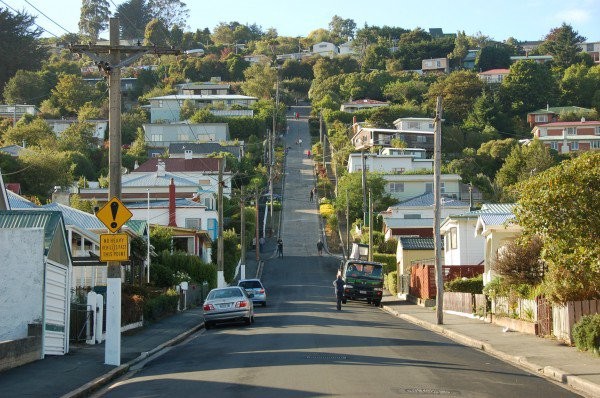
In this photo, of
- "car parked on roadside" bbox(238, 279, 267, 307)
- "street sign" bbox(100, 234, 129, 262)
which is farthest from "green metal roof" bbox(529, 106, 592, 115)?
"street sign" bbox(100, 234, 129, 262)

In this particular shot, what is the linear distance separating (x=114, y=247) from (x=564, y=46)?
16130cm

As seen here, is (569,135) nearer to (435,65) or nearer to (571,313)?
(435,65)

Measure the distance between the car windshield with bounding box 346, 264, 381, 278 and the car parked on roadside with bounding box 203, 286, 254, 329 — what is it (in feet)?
61.2

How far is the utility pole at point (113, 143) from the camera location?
70.5 ft

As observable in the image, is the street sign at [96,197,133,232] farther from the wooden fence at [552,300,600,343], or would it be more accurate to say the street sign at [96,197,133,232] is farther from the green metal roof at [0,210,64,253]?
the wooden fence at [552,300,600,343]

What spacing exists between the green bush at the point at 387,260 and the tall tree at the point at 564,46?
334ft

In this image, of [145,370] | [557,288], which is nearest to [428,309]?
[557,288]

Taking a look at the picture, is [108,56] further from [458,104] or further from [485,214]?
[458,104]

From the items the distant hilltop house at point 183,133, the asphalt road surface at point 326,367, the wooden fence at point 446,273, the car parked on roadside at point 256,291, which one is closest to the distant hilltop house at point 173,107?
the distant hilltop house at point 183,133

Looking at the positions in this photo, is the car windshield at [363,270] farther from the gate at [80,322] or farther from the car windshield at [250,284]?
the gate at [80,322]

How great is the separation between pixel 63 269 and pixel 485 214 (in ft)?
86.8

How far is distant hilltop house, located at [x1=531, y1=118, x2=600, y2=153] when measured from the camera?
124 meters

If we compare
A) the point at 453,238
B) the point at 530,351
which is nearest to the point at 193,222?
the point at 453,238

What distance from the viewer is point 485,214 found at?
4569 cm
